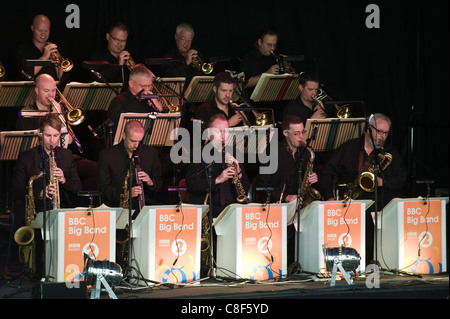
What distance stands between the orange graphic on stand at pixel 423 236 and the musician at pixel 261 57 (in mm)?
2409

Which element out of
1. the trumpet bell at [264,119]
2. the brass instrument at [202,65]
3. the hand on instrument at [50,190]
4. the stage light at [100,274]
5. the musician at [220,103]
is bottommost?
the stage light at [100,274]

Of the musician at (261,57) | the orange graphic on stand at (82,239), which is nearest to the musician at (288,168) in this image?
the musician at (261,57)

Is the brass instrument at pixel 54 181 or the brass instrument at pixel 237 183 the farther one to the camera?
the brass instrument at pixel 237 183

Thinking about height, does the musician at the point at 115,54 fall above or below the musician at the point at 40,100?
above

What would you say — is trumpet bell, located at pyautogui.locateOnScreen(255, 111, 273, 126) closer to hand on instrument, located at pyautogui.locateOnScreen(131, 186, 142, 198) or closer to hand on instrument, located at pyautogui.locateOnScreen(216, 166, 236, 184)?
hand on instrument, located at pyautogui.locateOnScreen(216, 166, 236, 184)

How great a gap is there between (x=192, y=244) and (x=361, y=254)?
1.54 m

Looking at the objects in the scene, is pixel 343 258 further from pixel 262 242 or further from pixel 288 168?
pixel 288 168

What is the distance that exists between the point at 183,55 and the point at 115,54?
739 millimetres

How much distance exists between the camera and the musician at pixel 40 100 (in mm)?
7840

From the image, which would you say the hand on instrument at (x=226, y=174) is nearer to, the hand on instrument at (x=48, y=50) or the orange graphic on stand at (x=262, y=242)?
the orange graphic on stand at (x=262, y=242)

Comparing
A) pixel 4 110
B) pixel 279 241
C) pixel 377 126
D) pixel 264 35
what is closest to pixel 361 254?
pixel 279 241

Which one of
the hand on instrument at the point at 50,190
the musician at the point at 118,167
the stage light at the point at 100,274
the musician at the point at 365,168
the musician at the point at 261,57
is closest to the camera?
the stage light at the point at 100,274

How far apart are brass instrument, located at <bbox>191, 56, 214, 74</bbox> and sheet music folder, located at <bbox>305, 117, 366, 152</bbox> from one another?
1431 mm
